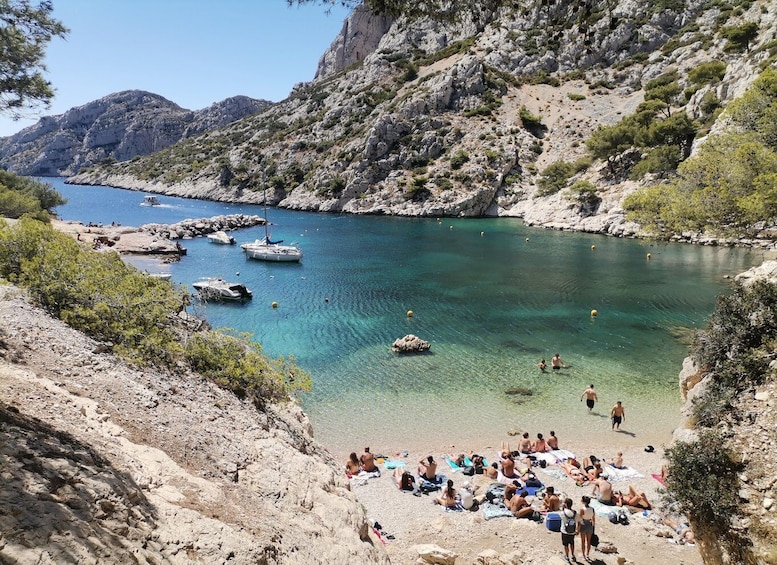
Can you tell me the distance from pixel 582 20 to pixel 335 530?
33.4ft

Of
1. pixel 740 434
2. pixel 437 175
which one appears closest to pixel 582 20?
pixel 740 434

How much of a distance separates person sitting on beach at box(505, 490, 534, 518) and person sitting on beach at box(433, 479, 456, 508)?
1.44 m

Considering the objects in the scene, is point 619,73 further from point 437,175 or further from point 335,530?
point 335,530

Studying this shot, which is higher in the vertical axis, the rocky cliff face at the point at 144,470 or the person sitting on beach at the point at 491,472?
the rocky cliff face at the point at 144,470

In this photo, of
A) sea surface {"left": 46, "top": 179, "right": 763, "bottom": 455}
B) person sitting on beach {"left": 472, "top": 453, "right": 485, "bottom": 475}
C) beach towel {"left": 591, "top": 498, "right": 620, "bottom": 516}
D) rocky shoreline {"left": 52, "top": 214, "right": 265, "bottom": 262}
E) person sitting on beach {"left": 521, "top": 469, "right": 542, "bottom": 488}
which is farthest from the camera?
rocky shoreline {"left": 52, "top": 214, "right": 265, "bottom": 262}

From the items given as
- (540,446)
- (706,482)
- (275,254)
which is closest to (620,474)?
(540,446)

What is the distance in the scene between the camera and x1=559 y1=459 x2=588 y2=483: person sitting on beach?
541 inches

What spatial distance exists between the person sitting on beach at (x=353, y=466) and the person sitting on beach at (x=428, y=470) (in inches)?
74.6

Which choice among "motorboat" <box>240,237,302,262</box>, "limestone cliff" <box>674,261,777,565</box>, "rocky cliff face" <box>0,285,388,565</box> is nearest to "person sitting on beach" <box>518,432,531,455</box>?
"limestone cliff" <box>674,261,777,565</box>

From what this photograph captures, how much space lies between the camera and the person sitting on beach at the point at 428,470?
13711 millimetres

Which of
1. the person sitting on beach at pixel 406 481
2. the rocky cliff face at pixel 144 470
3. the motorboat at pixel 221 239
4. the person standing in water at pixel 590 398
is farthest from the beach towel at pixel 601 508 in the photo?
the motorboat at pixel 221 239

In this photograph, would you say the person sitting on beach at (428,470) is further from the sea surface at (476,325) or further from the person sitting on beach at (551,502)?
the person sitting on beach at (551,502)

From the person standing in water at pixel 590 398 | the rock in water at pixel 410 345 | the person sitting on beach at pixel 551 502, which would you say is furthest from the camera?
the rock in water at pixel 410 345

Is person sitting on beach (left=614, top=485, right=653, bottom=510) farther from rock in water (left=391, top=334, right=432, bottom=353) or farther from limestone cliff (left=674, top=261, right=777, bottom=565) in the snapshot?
rock in water (left=391, top=334, right=432, bottom=353)
